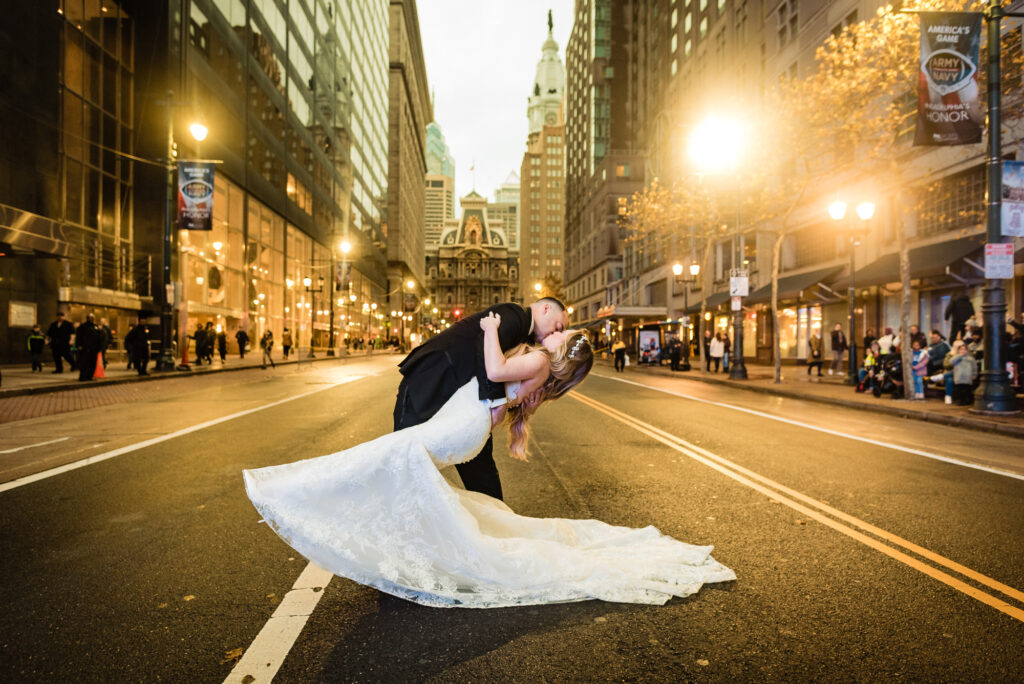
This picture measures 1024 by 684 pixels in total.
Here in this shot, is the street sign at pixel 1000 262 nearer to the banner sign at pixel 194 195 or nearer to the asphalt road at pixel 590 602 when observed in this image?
the asphalt road at pixel 590 602

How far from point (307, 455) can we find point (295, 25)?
50.8m

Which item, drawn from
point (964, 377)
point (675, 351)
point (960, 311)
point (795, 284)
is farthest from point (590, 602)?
point (795, 284)

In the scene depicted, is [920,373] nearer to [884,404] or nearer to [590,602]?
[884,404]

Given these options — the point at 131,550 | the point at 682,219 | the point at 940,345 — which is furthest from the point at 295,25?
the point at 131,550

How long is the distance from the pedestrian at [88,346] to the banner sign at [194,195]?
5.64m

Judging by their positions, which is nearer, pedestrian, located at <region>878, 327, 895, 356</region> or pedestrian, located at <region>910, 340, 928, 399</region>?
pedestrian, located at <region>910, 340, 928, 399</region>

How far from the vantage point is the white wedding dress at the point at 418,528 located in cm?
304

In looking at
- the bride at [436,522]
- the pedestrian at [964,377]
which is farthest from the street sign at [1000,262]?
the bride at [436,522]

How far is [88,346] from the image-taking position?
16.7m

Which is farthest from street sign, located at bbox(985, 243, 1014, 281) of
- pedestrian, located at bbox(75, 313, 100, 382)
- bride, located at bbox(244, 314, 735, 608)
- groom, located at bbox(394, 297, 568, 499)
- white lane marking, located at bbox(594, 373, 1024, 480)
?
pedestrian, located at bbox(75, 313, 100, 382)

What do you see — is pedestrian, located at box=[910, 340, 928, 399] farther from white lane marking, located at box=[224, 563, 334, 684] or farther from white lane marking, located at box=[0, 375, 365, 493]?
white lane marking, located at box=[224, 563, 334, 684]

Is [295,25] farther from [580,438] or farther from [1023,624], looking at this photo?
[1023,624]

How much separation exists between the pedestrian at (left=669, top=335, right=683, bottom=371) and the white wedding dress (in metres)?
27.3

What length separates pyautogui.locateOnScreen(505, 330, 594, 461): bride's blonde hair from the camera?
3.42 m
